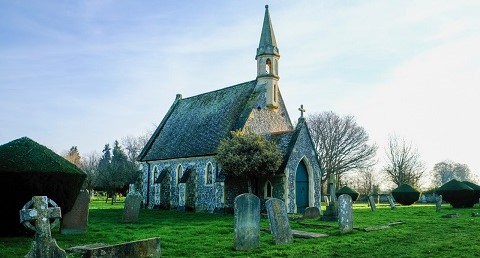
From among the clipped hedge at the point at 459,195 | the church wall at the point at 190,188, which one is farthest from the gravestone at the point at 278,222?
the clipped hedge at the point at 459,195

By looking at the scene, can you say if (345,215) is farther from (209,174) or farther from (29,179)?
(209,174)

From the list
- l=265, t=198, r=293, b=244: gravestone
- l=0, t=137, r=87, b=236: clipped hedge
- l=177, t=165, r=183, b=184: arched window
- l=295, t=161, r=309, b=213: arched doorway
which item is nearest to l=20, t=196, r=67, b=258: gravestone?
l=0, t=137, r=87, b=236: clipped hedge

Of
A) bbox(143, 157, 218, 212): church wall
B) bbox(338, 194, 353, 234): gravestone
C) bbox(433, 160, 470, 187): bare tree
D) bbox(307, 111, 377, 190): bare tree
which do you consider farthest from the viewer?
bbox(433, 160, 470, 187): bare tree

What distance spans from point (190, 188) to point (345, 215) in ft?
52.8

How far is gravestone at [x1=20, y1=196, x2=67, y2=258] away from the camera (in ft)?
27.1

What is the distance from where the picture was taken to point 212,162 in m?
27.3

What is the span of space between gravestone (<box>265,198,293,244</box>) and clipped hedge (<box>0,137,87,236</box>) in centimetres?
690

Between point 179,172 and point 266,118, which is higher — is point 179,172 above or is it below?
below

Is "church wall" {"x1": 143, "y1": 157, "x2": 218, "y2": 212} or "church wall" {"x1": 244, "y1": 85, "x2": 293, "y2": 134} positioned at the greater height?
"church wall" {"x1": 244, "y1": 85, "x2": 293, "y2": 134}

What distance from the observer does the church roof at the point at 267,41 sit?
2923cm

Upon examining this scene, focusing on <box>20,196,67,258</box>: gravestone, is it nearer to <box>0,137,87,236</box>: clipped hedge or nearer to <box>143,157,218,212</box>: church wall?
<box>0,137,87,236</box>: clipped hedge

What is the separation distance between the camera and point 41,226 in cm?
864

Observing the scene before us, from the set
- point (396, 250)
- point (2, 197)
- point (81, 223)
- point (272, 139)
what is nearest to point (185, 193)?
point (272, 139)

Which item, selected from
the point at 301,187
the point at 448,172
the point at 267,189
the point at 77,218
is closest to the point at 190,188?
the point at 267,189
